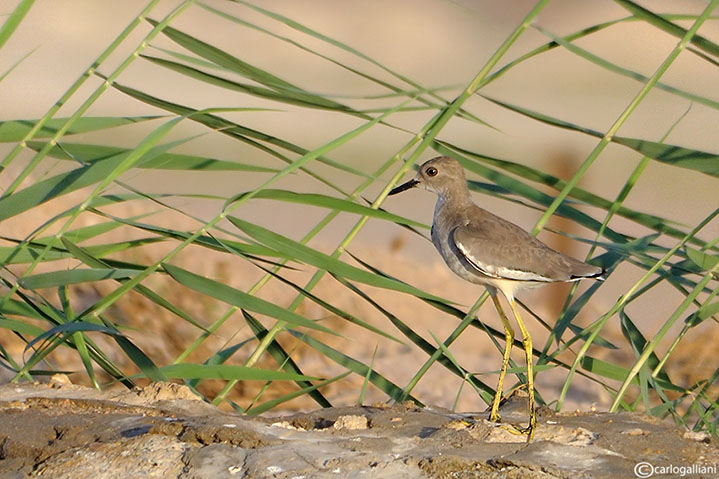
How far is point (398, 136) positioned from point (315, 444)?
55.8 ft

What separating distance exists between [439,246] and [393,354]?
326cm

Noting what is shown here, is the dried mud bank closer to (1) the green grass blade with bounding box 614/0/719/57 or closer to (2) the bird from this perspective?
(2) the bird

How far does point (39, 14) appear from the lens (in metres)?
29.7

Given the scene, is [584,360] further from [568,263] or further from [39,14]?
[39,14]

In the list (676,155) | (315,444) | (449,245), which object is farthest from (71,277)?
(676,155)

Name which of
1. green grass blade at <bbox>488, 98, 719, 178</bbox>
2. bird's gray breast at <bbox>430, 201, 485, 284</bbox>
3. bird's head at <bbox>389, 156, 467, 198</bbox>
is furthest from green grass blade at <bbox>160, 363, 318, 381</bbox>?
green grass blade at <bbox>488, 98, 719, 178</bbox>

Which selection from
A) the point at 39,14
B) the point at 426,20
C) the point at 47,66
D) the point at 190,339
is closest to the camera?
the point at 190,339

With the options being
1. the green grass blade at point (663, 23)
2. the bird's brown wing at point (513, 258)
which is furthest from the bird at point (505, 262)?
the green grass blade at point (663, 23)

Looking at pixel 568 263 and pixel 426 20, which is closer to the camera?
pixel 568 263

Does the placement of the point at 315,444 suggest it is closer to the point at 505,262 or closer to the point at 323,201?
the point at 323,201

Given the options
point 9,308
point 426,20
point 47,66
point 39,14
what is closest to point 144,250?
point 9,308

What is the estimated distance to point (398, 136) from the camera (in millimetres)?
19016
